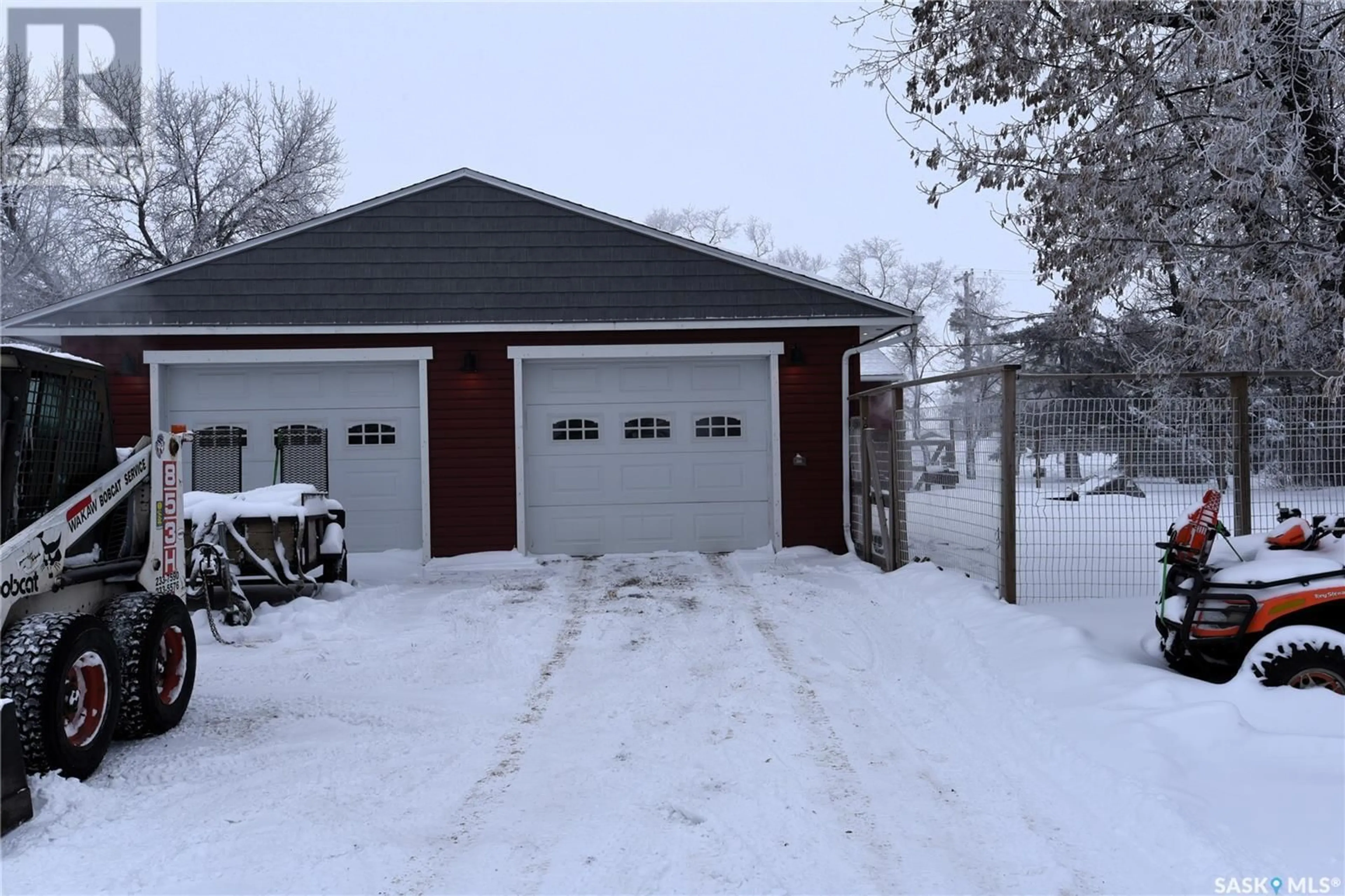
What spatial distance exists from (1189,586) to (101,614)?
219 inches

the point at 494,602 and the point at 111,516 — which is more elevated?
the point at 111,516

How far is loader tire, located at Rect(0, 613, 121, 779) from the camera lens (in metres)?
3.77

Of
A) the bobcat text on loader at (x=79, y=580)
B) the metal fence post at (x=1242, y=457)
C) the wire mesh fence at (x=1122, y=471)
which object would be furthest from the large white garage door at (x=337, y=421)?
the metal fence post at (x=1242, y=457)

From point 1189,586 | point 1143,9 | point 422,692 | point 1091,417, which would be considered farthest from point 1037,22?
point 422,692

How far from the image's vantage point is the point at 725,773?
4164 millimetres

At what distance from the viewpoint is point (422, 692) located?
5.67 metres

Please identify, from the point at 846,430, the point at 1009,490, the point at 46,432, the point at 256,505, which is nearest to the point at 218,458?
the point at 256,505

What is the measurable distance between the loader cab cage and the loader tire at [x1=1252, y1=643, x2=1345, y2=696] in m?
5.69

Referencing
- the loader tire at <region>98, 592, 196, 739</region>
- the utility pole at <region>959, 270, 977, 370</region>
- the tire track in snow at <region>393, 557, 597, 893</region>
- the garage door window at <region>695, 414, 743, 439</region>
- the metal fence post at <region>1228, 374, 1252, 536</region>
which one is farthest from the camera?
the utility pole at <region>959, 270, 977, 370</region>

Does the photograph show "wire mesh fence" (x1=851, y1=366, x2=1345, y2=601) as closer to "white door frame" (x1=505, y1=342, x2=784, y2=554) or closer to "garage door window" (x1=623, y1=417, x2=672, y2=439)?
"white door frame" (x1=505, y1=342, x2=784, y2=554)

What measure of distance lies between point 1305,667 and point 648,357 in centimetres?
789

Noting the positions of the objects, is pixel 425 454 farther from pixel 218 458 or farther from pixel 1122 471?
pixel 1122 471

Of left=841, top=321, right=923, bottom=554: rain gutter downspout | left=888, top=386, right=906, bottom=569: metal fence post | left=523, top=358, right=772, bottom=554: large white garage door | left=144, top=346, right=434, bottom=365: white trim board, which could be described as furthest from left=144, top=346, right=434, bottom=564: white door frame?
left=888, top=386, right=906, bottom=569: metal fence post

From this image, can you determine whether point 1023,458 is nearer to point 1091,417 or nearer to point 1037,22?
point 1091,417
